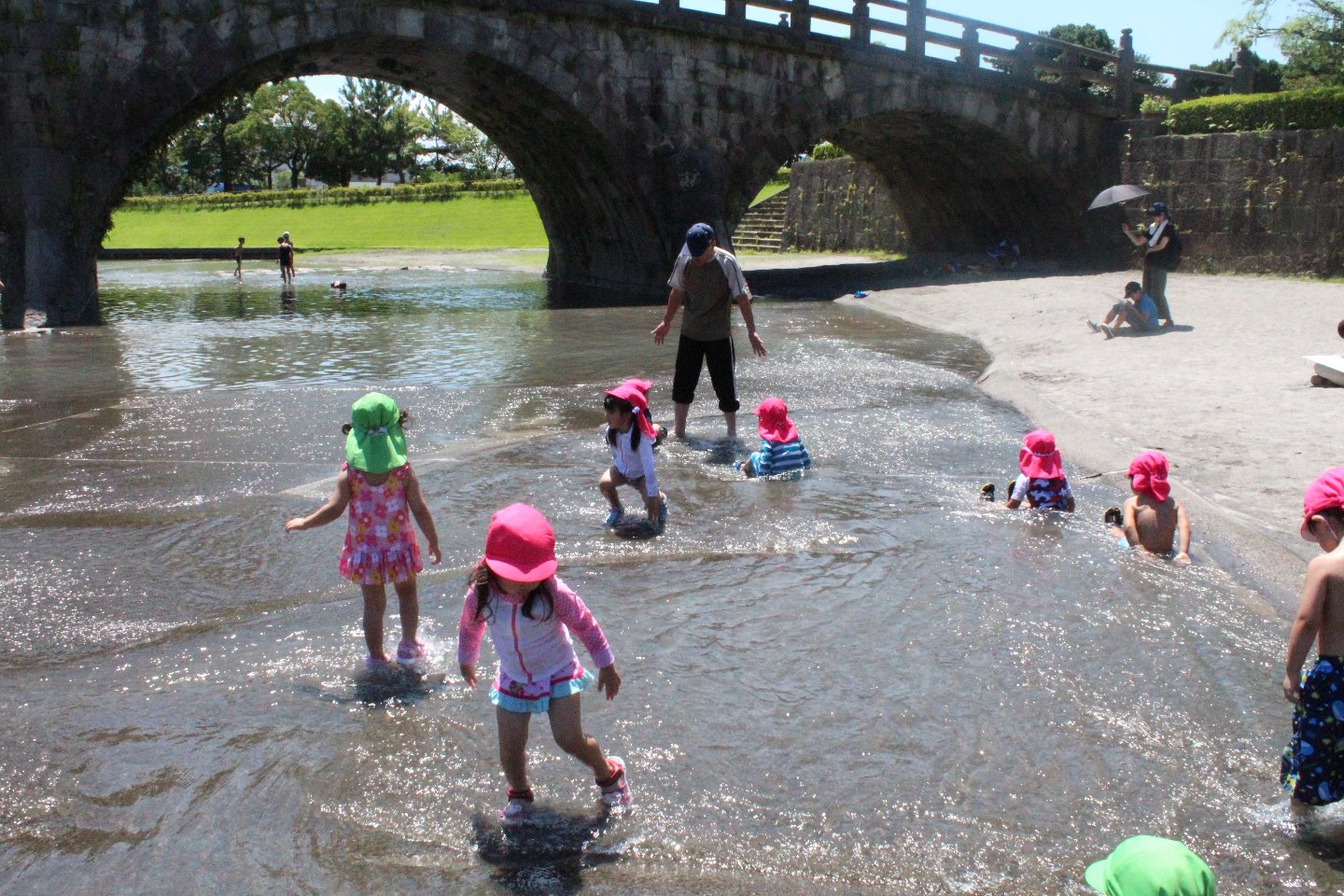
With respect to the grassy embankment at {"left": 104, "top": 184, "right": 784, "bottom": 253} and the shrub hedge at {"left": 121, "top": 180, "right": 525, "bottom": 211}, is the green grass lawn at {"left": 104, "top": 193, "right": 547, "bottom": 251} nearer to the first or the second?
the grassy embankment at {"left": 104, "top": 184, "right": 784, "bottom": 253}

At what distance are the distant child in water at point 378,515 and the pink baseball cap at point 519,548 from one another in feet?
4.00

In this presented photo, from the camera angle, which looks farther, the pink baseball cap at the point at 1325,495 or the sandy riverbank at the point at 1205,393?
the sandy riverbank at the point at 1205,393

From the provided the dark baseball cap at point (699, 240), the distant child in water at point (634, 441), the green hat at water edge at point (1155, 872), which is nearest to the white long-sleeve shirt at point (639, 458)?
the distant child in water at point (634, 441)

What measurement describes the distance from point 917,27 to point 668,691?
2154 centimetres

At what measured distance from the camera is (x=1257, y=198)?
21.7 meters

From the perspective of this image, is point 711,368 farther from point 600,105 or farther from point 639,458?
point 600,105

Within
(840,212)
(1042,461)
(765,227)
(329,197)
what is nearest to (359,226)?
(329,197)

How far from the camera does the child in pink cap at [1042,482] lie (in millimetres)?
6801

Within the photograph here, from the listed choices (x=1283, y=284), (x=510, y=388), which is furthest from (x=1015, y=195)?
(x=510, y=388)

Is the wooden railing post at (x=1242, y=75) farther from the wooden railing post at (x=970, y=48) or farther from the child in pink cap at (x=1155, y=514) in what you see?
the child in pink cap at (x=1155, y=514)

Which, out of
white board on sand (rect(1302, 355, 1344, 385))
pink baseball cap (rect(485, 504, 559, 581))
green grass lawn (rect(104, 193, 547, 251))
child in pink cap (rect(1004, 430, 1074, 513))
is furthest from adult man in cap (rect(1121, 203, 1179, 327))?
green grass lawn (rect(104, 193, 547, 251))

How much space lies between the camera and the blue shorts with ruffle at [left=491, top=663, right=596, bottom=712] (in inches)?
147

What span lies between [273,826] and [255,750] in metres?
0.52

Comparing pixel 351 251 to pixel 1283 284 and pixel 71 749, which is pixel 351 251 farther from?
pixel 71 749
